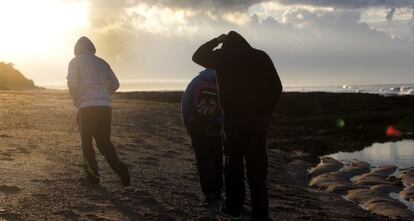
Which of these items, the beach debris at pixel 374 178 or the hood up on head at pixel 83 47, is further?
the beach debris at pixel 374 178

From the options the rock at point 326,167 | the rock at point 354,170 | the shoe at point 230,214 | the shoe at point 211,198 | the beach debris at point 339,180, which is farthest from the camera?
the rock at point 326,167

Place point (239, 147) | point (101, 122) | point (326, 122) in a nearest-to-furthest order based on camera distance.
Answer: point (239, 147) → point (101, 122) → point (326, 122)

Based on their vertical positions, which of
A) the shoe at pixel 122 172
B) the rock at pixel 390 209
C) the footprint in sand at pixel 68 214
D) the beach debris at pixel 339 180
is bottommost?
the beach debris at pixel 339 180

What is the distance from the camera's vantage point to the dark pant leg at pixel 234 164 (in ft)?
21.1

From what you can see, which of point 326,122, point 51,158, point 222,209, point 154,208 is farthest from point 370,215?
point 326,122

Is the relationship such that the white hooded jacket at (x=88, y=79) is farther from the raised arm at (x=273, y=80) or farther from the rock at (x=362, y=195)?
the rock at (x=362, y=195)

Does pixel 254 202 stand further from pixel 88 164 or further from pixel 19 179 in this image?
pixel 19 179

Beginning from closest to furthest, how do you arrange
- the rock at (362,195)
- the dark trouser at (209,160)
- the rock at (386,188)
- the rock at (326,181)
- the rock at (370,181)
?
the dark trouser at (209,160) → the rock at (362,195) → the rock at (386,188) → the rock at (326,181) → the rock at (370,181)

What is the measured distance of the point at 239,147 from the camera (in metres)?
6.51

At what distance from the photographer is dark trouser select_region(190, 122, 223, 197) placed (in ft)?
25.3

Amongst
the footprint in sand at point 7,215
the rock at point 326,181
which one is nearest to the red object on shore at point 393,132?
the rock at point 326,181

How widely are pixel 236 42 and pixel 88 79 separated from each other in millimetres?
2825

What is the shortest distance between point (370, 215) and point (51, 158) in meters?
6.59

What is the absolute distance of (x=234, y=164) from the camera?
6.76 m
